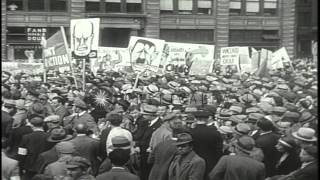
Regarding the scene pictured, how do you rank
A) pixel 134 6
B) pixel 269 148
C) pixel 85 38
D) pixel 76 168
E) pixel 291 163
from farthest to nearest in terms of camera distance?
pixel 134 6
pixel 85 38
pixel 269 148
pixel 291 163
pixel 76 168

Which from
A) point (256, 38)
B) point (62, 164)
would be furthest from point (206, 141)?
point (256, 38)

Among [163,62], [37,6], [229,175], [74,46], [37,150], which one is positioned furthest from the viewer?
[37,6]

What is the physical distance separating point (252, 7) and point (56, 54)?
29450mm

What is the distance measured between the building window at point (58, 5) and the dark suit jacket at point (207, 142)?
31.7 metres

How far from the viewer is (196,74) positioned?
20.2 meters

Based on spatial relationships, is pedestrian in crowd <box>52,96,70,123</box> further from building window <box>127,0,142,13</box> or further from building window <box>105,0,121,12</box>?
building window <box>127,0,142,13</box>

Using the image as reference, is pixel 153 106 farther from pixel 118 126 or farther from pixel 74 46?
pixel 74 46

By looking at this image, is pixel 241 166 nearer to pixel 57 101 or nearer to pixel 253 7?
pixel 57 101

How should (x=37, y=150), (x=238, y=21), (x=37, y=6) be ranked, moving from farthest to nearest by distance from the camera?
1. (x=238, y=21)
2. (x=37, y=6)
3. (x=37, y=150)

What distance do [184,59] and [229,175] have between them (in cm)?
1630

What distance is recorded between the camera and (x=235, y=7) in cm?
4184

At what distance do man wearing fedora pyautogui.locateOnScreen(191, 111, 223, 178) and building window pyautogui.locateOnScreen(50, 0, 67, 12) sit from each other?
31.7 meters

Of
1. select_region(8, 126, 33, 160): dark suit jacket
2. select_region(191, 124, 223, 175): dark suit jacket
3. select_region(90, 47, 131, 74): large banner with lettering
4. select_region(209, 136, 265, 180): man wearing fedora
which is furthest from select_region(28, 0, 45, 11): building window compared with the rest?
select_region(209, 136, 265, 180): man wearing fedora

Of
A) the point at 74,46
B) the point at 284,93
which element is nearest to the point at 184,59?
the point at 74,46
